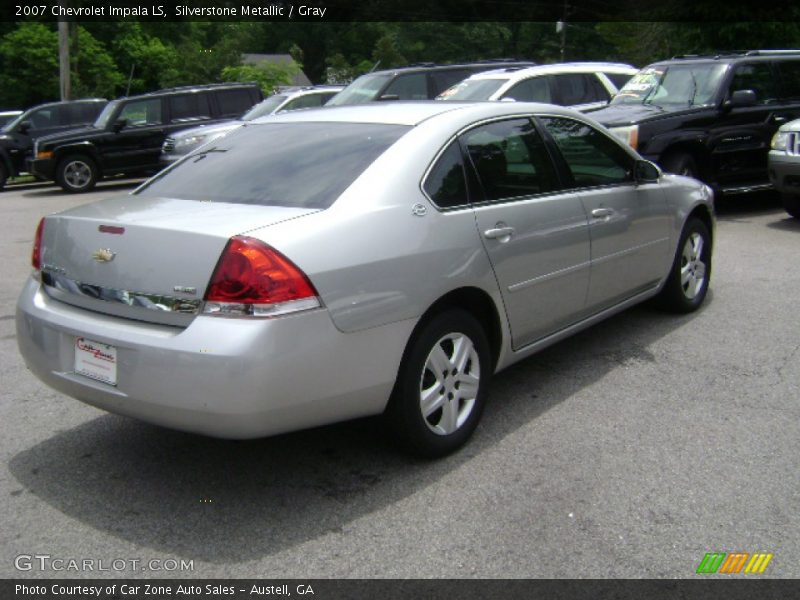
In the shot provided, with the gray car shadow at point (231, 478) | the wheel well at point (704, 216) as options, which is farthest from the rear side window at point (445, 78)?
the gray car shadow at point (231, 478)

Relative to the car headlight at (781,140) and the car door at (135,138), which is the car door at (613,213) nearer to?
the car headlight at (781,140)

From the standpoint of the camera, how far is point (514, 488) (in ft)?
12.1

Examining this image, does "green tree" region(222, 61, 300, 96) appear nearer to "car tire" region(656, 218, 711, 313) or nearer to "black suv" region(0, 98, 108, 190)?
"black suv" region(0, 98, 108, 190)

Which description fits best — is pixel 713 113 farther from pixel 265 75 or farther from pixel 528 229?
pixel 265 75

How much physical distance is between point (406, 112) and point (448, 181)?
578 mm

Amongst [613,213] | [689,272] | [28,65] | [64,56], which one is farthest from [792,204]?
[28,65]

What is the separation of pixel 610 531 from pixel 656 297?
10.6 feet

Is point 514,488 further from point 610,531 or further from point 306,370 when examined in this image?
point 306,370

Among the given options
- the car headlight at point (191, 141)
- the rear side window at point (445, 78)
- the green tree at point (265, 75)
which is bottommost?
the car headlight at point (191, 141)

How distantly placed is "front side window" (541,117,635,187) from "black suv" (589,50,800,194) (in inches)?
181

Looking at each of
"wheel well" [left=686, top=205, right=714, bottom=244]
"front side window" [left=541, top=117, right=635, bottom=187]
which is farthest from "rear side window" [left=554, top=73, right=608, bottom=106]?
"front side window" [left=541, top=117, right=635, bottom=187]

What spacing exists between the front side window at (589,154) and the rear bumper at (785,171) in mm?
4972

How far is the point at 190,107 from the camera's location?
1748 centimetres

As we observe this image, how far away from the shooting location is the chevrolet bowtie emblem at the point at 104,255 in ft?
11.6
